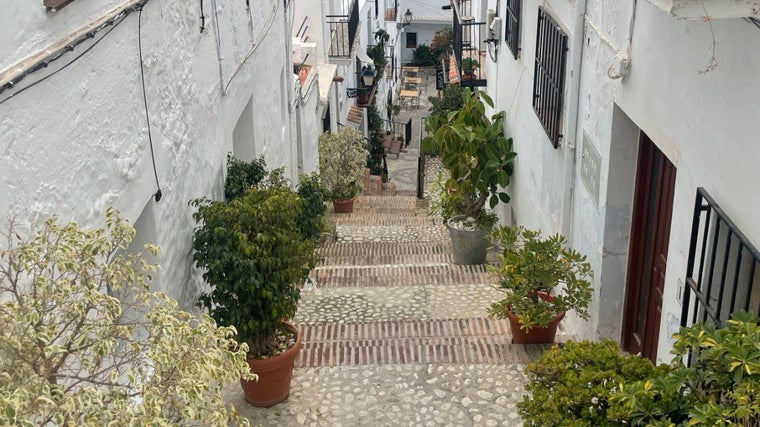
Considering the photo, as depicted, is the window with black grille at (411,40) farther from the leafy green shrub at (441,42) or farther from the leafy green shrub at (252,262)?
the leafy green shrub at (252,262)

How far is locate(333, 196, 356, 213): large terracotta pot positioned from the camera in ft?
52.4

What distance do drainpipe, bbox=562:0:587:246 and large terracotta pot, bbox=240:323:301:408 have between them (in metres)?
2.91

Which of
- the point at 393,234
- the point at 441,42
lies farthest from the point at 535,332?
the point at 441,42

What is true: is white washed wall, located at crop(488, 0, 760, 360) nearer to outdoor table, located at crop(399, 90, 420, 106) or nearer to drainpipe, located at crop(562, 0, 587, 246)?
drainpipe, located at crop(562, 0, 587, 246)

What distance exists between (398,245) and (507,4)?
13.0ft

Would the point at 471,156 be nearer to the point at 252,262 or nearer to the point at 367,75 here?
the point at 252,262

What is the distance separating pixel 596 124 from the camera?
6543 mm

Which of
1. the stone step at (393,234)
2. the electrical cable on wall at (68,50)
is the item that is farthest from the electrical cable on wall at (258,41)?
the stone step at (393,234)

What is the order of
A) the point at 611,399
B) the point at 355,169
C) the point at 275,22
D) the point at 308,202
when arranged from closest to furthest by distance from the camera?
the point at 611,399 → the point at 308,202 → the point at 275,22 → the point at 355,169

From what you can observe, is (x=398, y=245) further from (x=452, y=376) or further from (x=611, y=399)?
(x=611, y=399)

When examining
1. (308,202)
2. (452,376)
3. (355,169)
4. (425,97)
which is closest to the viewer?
(452,376)

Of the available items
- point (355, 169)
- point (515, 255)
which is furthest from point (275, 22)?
point (515, 255)

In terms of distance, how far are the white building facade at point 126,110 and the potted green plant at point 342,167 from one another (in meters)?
6.32

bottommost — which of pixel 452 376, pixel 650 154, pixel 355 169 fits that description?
pixel 355 169
